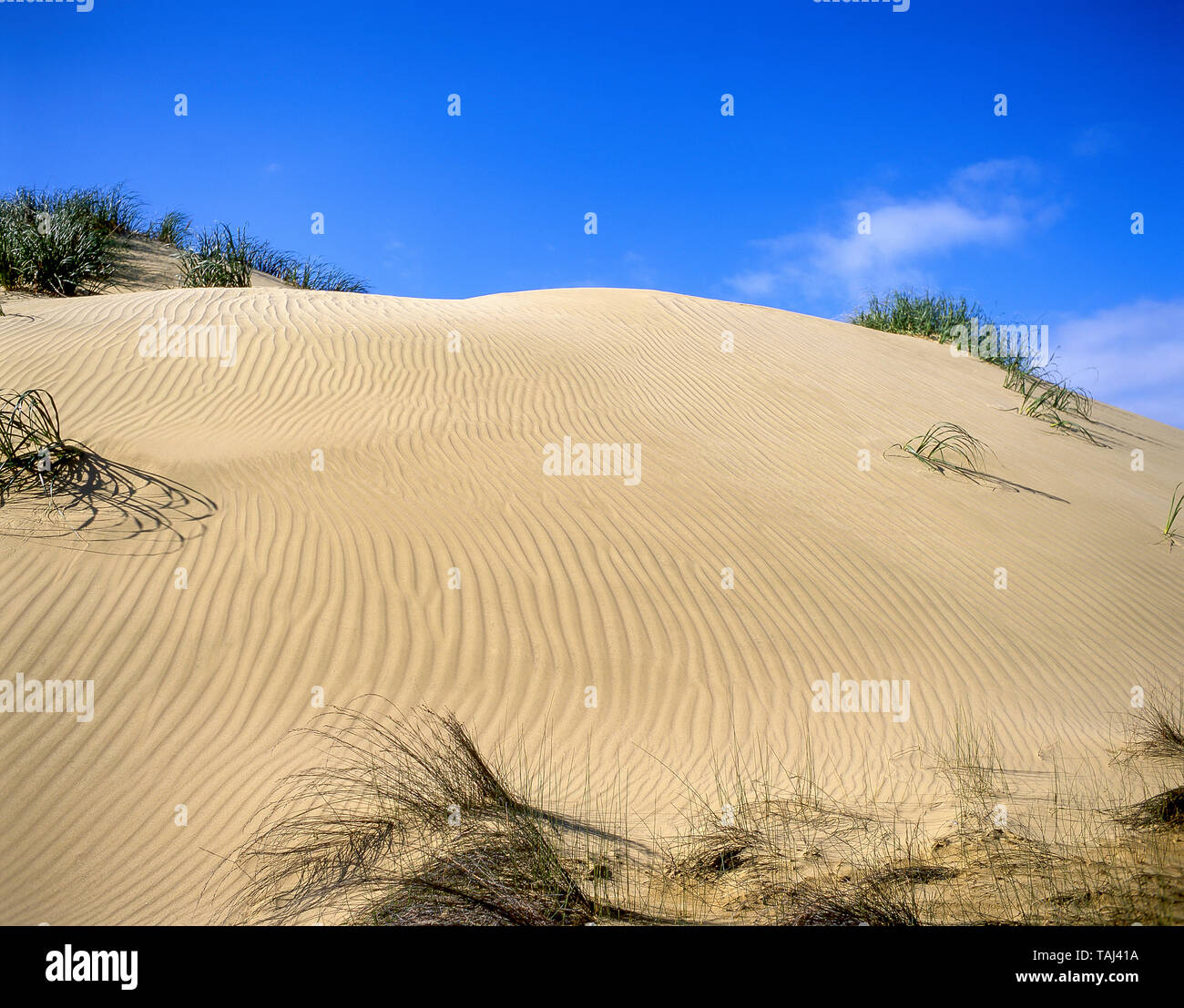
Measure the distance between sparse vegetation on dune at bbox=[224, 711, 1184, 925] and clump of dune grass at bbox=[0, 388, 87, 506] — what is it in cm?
418

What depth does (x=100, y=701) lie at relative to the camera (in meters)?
4.95

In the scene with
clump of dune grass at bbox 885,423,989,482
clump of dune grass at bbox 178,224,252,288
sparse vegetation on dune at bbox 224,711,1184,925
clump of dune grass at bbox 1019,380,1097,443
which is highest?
clump of dune grass at bbox 178,224,252,288

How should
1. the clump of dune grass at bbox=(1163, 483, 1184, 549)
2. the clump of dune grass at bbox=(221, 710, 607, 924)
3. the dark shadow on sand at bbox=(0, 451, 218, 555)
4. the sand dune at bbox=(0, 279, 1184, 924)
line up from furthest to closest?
the clump of dune grass at bbox=(1163, 483, 1184, 549) < the dark shadow on sand at bbox=(0, 451, 218, 555) < the sand dune at bbox=(0, 279, 1184, 924) < the clump of dune grass at bbox=(221, 710, 607, 924)

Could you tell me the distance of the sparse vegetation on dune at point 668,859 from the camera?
10.3 ft

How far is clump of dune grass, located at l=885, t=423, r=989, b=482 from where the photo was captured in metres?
10.5

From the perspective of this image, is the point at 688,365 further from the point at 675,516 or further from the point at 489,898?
the point at 489,898

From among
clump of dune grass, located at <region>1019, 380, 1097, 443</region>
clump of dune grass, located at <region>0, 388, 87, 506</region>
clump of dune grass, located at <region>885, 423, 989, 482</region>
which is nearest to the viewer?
clump of dune grass, located at <region>0, 388, 87, 506</region>

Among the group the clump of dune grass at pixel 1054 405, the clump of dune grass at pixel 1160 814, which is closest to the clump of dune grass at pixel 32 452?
the clump of dune grass at pixel 1160 814

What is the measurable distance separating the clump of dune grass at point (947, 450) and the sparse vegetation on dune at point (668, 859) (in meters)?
6.41

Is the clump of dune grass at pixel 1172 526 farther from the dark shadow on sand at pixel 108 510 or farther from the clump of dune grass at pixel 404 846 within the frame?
the dark shadow on sand at pixel 108 510

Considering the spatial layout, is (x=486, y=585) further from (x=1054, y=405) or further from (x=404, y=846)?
(x=1054, y=405)

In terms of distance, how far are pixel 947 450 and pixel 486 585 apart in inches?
308

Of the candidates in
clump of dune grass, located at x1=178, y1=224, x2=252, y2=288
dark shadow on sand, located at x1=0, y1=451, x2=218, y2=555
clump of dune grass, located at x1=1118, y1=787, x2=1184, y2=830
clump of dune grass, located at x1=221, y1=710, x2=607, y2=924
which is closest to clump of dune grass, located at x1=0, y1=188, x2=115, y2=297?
clump of dune grass, located at x1=178, y1=224, x2=252, y2=288

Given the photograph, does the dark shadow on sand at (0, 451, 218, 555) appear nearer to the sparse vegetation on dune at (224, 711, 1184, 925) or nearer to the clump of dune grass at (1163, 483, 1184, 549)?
the sparse vegetation on dune at (224, 711, 1184, 925)
